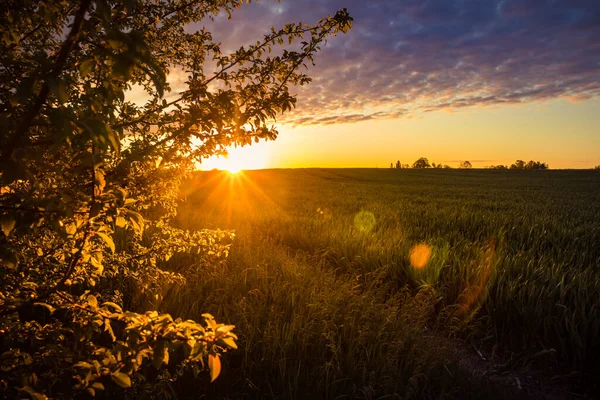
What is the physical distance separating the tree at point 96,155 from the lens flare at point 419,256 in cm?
348

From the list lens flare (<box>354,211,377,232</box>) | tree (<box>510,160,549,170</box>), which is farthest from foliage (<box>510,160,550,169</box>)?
lens flare (<box>354,211,377,232</box>)

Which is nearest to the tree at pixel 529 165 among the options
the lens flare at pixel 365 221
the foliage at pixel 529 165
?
the foliage at pixel 529 165

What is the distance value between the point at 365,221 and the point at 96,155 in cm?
896

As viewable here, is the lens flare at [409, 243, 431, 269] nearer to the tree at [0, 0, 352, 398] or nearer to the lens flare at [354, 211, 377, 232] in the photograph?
the lens flare at [354, 211, 377, 232]

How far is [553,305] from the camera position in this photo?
3988mm

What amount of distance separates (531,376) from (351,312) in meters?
1.89

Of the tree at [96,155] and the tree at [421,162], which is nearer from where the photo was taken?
the tree at [96,155]

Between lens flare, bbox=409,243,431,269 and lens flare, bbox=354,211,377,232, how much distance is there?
2028mm

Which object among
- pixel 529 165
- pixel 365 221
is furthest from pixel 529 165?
pixel 365 221

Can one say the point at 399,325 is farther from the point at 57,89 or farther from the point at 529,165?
the point at 529,165

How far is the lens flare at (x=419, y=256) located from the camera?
521cm

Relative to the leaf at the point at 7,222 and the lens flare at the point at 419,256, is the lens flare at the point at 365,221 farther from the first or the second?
the leaf at the point at 7,222

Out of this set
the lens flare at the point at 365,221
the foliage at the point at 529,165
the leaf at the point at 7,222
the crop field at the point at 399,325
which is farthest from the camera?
the foliage at the point at 529,165

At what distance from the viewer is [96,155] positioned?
4.00 feet
